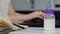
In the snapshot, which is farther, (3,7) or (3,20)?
(3,7)

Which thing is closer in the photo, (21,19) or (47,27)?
(47,27)

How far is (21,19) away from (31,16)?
0.40 feet

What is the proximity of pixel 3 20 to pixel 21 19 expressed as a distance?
0.78 meters

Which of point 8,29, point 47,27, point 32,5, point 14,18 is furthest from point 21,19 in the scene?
point 8,29

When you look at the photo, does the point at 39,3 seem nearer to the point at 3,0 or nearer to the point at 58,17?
the point at 58,17

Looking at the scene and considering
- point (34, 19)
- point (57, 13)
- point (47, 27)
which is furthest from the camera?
point (57, 13)

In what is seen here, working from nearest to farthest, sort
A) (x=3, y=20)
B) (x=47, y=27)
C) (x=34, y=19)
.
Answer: (x=3, y=20) → (x=47, y=27) → (x=34, y=19)

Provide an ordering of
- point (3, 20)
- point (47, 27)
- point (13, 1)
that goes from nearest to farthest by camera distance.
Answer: point (3, 20)
point (47, 27)
point (13, 1)

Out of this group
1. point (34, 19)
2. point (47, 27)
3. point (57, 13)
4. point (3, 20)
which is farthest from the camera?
point (57, 13)

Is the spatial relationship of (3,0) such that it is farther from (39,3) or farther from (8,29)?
(8,29)

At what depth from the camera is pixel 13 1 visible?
1.93 meters

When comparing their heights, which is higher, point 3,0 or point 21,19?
point 3,0

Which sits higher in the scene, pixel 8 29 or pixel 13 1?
pixel 13 1

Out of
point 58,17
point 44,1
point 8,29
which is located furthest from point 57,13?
point 8,29
